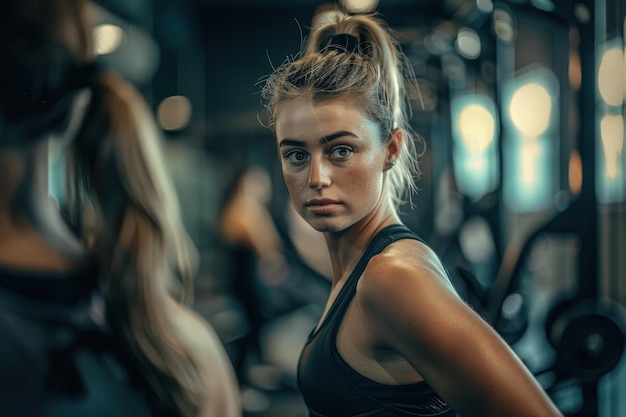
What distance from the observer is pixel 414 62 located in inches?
32.8

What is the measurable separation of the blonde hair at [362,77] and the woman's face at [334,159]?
0.02 metres

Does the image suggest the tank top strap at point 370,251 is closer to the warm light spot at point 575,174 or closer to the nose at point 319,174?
the nose at point 319,174

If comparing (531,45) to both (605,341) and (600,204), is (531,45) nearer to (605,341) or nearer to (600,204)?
(600,204)

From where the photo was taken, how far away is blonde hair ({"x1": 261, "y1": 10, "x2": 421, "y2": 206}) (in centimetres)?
66

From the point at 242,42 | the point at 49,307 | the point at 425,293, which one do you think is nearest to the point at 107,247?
the point at 49,307

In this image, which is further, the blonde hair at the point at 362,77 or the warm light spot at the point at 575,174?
the warm light spot at the point at 575,174

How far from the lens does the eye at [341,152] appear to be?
0.67 meters

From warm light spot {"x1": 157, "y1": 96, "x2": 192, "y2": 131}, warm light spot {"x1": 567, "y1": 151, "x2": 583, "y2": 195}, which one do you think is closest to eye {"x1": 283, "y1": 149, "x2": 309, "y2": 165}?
warm light spot {"x1": 157, "y1": 96, "x2": 192, "y2": 131}

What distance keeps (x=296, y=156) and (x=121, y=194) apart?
0.29 meters

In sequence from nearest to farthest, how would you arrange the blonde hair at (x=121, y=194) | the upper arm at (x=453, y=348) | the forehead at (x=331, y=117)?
1. the upper arm at (x=453, y=348)
2. the forehead at (x=331, y=117)
3. the blonde hair at (x=121, y=194)

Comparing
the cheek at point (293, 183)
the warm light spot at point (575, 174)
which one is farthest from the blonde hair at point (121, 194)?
the warm light spot at point (575, 174)

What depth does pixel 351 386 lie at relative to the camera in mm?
634

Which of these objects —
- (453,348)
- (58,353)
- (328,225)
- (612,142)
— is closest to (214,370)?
(58,353)

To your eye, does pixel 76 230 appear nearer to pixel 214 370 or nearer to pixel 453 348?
pixel 214 370
